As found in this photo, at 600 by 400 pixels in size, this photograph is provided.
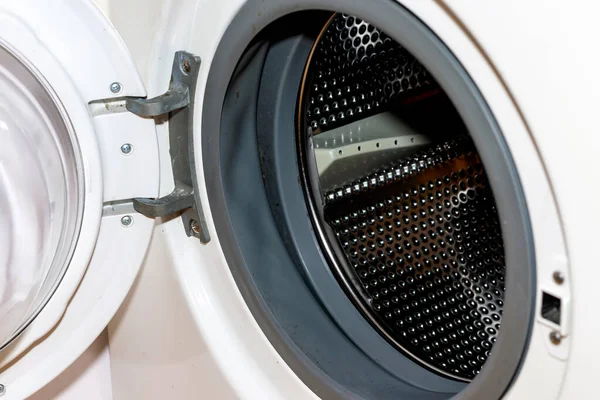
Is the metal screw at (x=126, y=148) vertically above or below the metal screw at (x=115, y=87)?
below

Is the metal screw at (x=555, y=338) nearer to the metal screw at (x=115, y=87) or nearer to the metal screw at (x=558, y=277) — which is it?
the metal screw at (x=558, y=277)

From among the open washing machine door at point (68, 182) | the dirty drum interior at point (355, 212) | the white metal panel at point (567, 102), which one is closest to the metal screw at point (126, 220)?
the open washing machine door at point (68, 182)

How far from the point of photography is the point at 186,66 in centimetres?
75

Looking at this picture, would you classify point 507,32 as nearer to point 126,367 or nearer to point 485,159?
point 485,159

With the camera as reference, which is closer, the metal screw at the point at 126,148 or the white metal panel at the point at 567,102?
the white metal panel at the point at 567,102

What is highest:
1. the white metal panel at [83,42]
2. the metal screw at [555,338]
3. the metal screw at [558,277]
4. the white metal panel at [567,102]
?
the white metal panel at [83,42]

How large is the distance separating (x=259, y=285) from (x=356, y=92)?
10.8 inches

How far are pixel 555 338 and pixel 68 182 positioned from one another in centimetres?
56

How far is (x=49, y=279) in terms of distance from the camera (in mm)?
786

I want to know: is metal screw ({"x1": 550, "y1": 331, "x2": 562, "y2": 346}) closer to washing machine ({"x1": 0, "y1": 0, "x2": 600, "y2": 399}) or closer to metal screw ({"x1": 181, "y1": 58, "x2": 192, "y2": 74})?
washing machine ({"x1": 0, "y1": 0, "x2": 600, "y2": 399})

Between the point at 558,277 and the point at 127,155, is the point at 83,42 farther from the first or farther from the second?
the point at 558,277

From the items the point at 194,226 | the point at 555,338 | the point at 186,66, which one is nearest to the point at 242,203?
the point at 194,226

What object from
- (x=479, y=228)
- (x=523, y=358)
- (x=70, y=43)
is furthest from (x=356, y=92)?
(x=523, y=358)

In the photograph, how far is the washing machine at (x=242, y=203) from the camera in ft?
2.41
